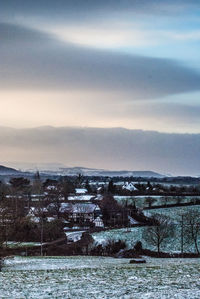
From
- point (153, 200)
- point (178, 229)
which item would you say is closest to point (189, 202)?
point (153, 200)

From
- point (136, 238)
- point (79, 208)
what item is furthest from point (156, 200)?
point (136, 238)

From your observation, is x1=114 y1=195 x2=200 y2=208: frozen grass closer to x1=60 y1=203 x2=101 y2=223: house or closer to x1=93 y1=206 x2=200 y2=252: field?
x1=60 y1=203 x2=101 y2=223: house

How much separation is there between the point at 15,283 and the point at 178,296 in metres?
9.28

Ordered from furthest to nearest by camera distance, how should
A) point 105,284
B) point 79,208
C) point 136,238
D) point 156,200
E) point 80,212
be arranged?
point 156,200
point 79,208
point 80,212
point 136,238
point 105,284

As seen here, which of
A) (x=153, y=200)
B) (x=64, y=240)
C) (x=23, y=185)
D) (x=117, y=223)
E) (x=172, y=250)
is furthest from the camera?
(x=23, y=185)

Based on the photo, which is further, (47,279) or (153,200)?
(153,200)

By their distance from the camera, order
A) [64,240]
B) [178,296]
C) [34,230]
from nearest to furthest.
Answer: [178,296], [64,240], [34,230]

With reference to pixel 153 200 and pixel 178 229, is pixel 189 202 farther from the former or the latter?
pixel 178 229

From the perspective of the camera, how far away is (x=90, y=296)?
19203 mm

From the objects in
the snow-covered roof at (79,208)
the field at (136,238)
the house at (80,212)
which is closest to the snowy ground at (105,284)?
the field at (136,238)

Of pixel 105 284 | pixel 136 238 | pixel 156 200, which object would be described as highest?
pixel 156 200

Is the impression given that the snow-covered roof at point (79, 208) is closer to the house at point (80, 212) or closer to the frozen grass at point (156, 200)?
the house at point (80, 212)

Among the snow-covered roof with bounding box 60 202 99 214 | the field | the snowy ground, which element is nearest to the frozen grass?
the snow-covered roof with bounding box 60 202 99 214

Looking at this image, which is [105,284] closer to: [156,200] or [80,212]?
[80,212]
